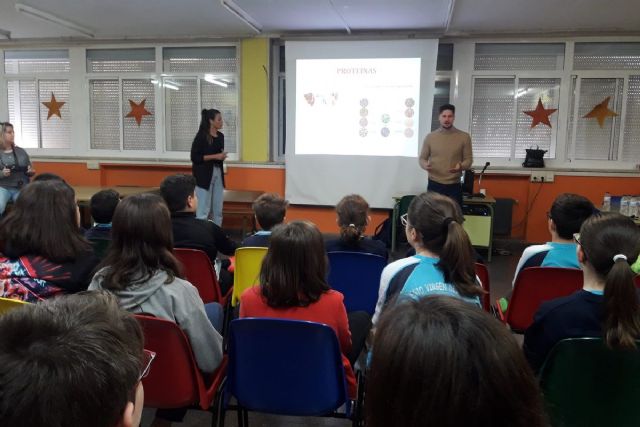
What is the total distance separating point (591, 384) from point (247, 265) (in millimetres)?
1580

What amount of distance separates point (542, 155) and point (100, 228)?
4.99m

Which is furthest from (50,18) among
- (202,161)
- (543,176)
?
(543,176)

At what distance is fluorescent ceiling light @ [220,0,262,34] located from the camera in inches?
184

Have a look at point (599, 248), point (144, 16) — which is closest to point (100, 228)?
point (599, 248)

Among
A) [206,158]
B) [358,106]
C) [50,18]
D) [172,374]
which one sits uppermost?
[50,18]

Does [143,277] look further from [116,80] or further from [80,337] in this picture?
[116,80]

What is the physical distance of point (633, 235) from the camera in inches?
56.9

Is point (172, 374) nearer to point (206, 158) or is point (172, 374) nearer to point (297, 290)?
point (297, 290)

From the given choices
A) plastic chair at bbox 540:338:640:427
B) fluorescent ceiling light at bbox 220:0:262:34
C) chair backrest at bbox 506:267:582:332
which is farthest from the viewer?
fluorescent ceiling light at bbox 220:0:262:34

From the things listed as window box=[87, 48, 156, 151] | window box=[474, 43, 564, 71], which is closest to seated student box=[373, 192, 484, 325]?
window box=[474, 43, 564, 71]

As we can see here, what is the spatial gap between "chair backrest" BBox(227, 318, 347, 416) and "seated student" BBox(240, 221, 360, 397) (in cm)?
13

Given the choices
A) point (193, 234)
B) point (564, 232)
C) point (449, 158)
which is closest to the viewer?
point (564, 232)

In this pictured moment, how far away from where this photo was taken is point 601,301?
1.37 metres

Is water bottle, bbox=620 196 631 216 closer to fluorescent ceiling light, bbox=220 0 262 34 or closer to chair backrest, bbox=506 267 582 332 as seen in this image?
chair backrest, bbox=506 267 582 332
